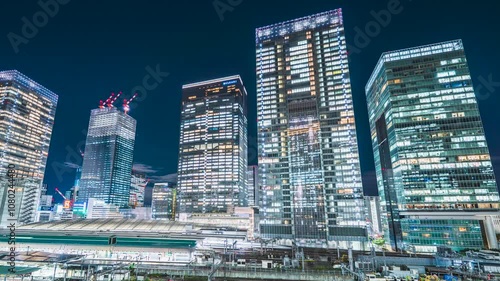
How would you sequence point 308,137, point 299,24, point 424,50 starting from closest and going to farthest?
point 424,50 → point 308,137 → point 299,24

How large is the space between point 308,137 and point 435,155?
55.0 metres

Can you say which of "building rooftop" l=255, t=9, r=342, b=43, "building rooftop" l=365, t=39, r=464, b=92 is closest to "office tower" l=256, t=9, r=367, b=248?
"building rooftop" l=255, t=9, r=342, b=43

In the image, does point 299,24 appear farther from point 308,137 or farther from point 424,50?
point 308,137

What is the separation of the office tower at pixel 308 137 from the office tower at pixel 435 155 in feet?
64.0

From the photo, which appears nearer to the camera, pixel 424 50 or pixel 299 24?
pixel 424 50

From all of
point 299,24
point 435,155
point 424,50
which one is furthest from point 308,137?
point 299,24

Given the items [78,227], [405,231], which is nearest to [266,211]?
[405,231]

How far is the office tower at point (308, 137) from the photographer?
123 meters

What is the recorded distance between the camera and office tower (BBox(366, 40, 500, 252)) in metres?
92.9

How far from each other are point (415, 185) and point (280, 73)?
89375 mm

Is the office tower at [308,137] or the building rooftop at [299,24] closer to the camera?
the office tower at [308,137]

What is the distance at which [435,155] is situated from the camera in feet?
338

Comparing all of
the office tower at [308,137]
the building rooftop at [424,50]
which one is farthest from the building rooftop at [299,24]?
the building rooftop at [424,50]

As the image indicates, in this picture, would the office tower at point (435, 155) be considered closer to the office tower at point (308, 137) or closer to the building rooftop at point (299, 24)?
the office tower at point (308, 137)
